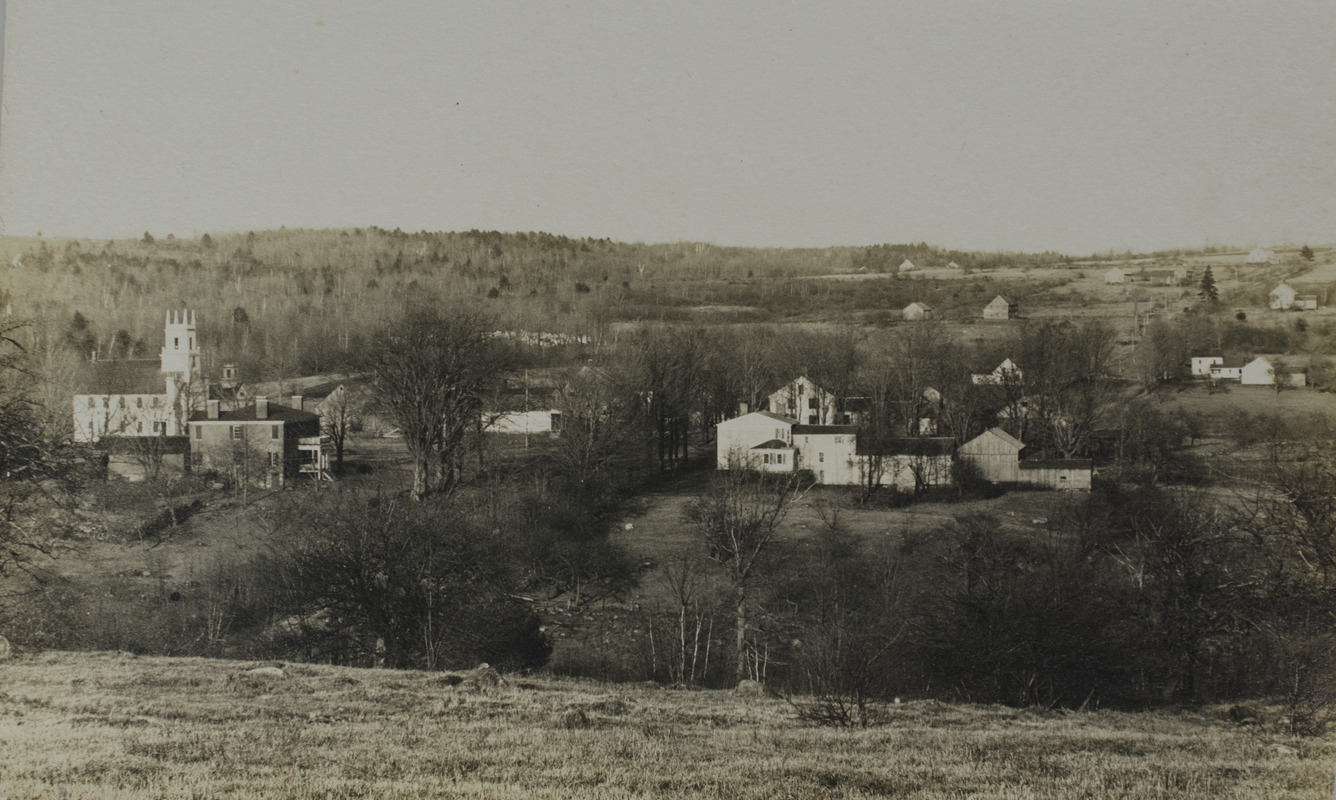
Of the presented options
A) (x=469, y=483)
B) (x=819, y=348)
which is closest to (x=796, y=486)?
(x=469, y=483)

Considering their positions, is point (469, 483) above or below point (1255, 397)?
below

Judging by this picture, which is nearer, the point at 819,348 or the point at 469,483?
the point at 469,483

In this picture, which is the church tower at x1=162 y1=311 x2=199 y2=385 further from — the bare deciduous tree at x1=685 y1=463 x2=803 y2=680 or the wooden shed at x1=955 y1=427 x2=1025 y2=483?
the wooden shed at x1=955 y1=427 x2=1025 y2=483

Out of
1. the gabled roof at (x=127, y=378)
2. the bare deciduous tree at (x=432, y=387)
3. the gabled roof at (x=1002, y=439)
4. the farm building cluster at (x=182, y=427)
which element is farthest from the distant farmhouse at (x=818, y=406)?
the gabled roof at (x=127, y=378)

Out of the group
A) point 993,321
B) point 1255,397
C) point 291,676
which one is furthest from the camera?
point 993,321

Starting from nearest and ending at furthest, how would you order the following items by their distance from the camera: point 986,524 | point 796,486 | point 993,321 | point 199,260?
point 986,524 → point 796,486 → point 993,321 → point 199,260

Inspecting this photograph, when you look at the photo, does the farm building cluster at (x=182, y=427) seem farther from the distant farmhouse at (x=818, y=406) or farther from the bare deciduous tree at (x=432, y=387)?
the distant farmhouse at (x=818, y=406)

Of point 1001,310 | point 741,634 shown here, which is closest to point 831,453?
point 741,634

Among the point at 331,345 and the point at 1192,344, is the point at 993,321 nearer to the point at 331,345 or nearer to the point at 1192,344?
the point at 1192,344
